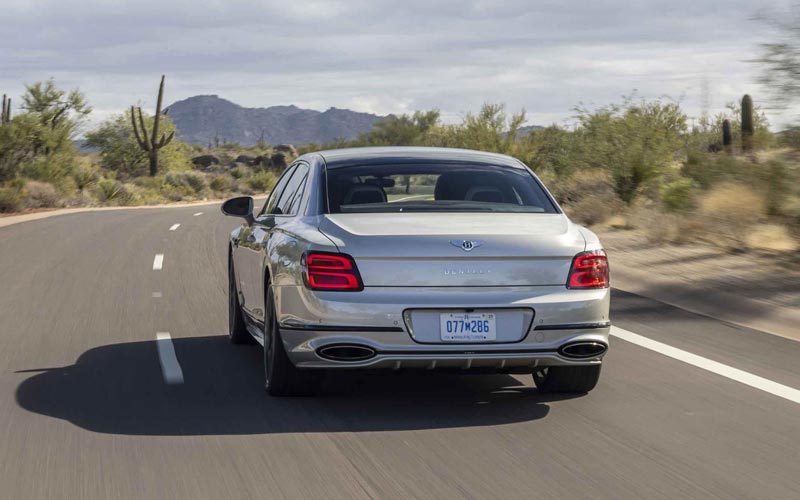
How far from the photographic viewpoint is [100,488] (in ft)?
18.7

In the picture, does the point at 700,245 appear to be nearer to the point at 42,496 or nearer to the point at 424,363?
the point at 424,363

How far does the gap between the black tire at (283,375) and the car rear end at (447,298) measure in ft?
0.72

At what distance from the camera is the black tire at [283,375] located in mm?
7566

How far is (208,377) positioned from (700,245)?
32.5ft

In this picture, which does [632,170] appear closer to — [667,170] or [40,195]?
[667,170]

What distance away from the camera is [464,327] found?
7059 mm

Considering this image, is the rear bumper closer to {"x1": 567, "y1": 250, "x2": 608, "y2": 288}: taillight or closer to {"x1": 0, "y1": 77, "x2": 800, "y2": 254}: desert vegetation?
{"x1": 567, "y1": 250, "x2": 608, "y2": 288}: taillight

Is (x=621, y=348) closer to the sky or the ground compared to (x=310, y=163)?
closer to the ground

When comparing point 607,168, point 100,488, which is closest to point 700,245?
point 607,168

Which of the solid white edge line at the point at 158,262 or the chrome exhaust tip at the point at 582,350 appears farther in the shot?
the solid white edge line at the point at 158,262

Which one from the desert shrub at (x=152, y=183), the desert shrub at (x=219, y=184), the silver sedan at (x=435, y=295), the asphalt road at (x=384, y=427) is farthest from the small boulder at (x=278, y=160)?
the silver sedan at (x=435, y=295)

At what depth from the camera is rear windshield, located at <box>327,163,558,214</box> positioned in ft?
26.3

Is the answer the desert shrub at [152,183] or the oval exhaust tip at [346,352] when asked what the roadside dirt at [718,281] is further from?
the desert shrub at [152,183]

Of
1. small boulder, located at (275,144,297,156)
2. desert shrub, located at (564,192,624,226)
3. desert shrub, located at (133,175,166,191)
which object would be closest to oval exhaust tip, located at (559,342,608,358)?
desert shrub, located at (564,192,624,226)
